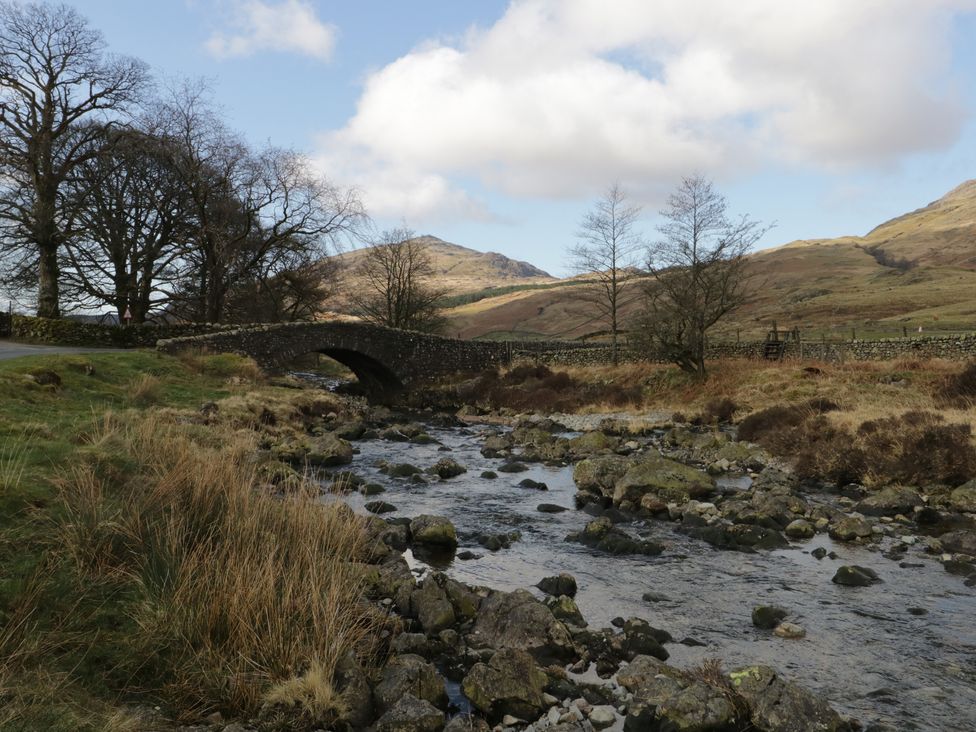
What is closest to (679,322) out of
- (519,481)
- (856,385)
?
(856,385)

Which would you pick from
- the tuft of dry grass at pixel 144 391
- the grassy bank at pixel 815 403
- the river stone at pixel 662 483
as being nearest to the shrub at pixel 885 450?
the grassy bank at pixel 815 403

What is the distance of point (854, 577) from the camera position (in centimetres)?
1000

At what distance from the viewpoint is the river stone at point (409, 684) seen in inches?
242

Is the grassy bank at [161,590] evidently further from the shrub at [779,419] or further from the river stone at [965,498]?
the shrub at [779,419]

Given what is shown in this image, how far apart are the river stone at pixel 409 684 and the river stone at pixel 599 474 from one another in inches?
376

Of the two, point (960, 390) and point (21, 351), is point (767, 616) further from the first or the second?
point (21, 351)

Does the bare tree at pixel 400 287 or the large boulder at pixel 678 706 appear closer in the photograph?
the large boulder at pixel 678 706

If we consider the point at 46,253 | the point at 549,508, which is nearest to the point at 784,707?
the point at 549,508

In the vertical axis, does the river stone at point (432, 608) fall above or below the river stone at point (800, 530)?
above

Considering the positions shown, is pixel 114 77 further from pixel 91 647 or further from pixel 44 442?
pixel 91 647

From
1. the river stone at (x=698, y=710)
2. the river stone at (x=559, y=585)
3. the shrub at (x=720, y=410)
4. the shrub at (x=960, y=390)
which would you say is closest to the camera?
the river stone at (x=698, y=710)

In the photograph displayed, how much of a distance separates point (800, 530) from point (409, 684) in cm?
888

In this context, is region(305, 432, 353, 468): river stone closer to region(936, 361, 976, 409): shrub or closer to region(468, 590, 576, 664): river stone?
region(468, 590, 576, 664): river stone

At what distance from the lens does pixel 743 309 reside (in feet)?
276
